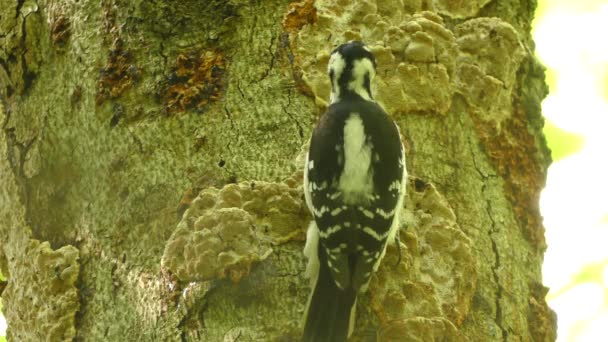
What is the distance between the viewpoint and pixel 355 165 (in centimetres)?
308

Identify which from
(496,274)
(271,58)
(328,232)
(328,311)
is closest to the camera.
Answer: (328,311)

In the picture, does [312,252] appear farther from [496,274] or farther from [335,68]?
[335,68]

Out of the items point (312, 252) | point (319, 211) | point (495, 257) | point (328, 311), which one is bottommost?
point (328, 311)

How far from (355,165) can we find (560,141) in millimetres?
2521

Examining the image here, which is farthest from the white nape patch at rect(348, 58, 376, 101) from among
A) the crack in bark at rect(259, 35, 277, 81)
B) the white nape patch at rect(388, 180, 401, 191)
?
the white nape patch at rect(388, 180, 401, 191)

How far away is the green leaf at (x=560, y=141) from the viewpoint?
17.3ft

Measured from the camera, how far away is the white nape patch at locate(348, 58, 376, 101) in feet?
10.3

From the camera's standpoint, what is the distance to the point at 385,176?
9.80 feet

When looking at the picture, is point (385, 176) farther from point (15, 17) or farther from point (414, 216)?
point (15, 17)

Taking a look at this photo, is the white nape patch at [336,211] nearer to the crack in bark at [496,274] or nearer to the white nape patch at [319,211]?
the white nape patch at [319,211]

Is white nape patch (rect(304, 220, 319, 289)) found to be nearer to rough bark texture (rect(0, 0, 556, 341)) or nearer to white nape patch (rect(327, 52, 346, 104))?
rough bark texture (rect(0, 0, 556, 341))

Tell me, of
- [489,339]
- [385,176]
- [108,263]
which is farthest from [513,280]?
[108,263]

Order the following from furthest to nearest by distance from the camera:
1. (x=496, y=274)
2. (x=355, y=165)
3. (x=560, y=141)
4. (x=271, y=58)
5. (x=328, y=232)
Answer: (x=560, y=141)
(x=271, y=58)
(x=355, y=165)
(x=496, y=274)
(x=328, y=232)

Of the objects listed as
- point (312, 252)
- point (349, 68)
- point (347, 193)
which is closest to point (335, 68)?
point (349, 68)
